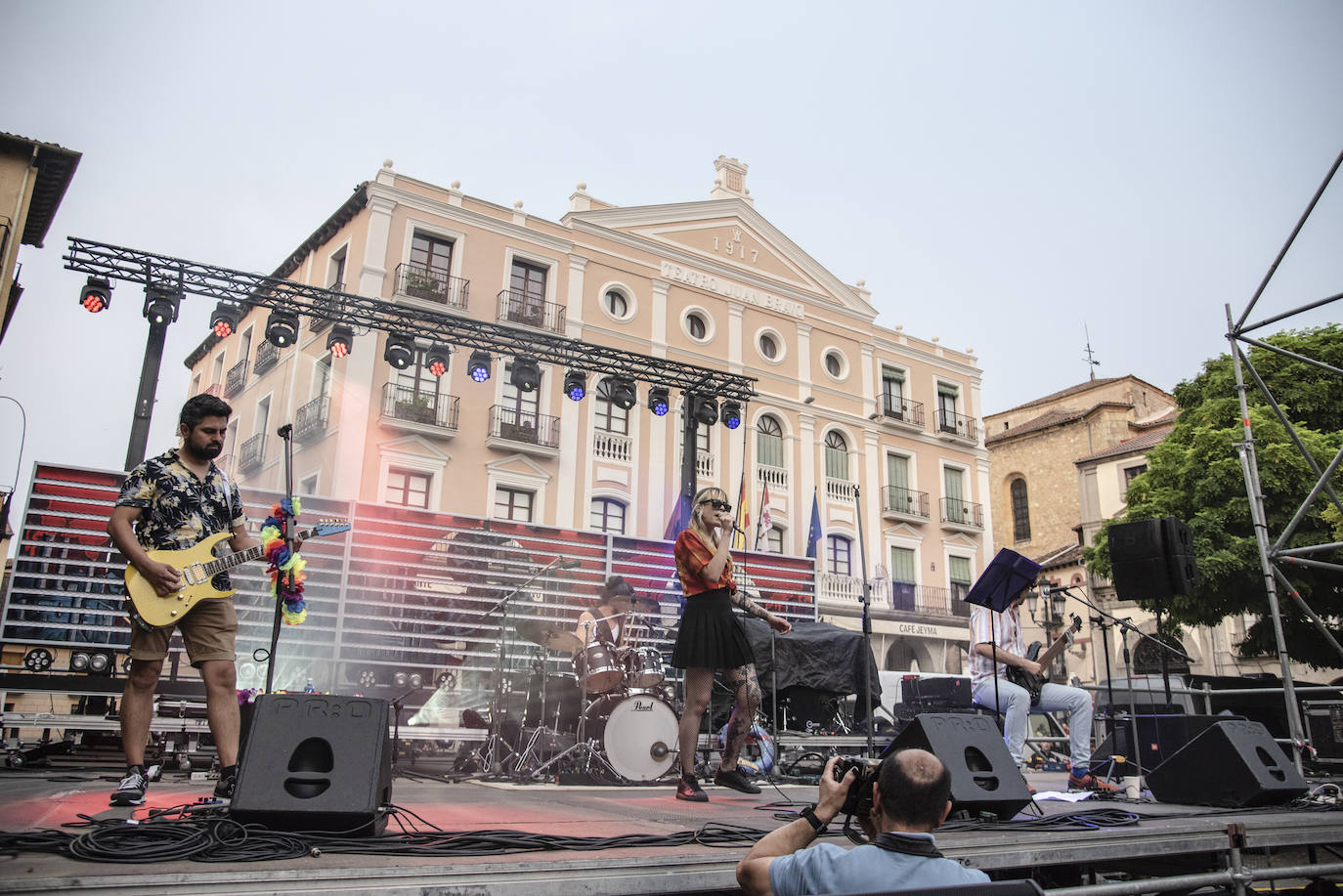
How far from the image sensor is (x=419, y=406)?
65.9 ft

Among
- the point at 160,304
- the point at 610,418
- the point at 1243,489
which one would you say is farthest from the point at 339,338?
the point at 1243,489

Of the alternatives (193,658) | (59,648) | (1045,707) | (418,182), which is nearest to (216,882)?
(193,658)

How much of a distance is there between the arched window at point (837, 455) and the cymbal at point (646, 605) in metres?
15.5

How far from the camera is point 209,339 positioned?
2870cm

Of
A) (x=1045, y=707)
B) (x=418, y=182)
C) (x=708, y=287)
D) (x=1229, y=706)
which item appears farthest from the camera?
(x=708, y=287)

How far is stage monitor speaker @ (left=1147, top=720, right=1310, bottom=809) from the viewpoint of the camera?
5.30 m

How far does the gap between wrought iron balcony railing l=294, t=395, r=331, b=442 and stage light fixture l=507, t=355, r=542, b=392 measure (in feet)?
27.1

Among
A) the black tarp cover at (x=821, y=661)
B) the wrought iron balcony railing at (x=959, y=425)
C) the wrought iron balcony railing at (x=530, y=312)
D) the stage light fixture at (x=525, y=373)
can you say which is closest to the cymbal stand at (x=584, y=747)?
the black tarp cover at (x=821, y=661)

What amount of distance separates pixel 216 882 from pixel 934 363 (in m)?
30.1

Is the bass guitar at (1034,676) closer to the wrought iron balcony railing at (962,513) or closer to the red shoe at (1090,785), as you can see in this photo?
the red shoe at (1090,785)

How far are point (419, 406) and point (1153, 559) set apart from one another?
16.2m

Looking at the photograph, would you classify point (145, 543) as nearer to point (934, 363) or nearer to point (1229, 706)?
point (1229, 706)

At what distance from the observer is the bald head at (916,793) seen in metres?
2.38

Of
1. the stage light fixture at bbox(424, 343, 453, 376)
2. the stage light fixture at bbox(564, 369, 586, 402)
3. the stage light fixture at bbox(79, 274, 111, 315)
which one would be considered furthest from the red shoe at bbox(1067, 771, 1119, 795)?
the stage light fixture at bbox(79, 274, 111, 315)
